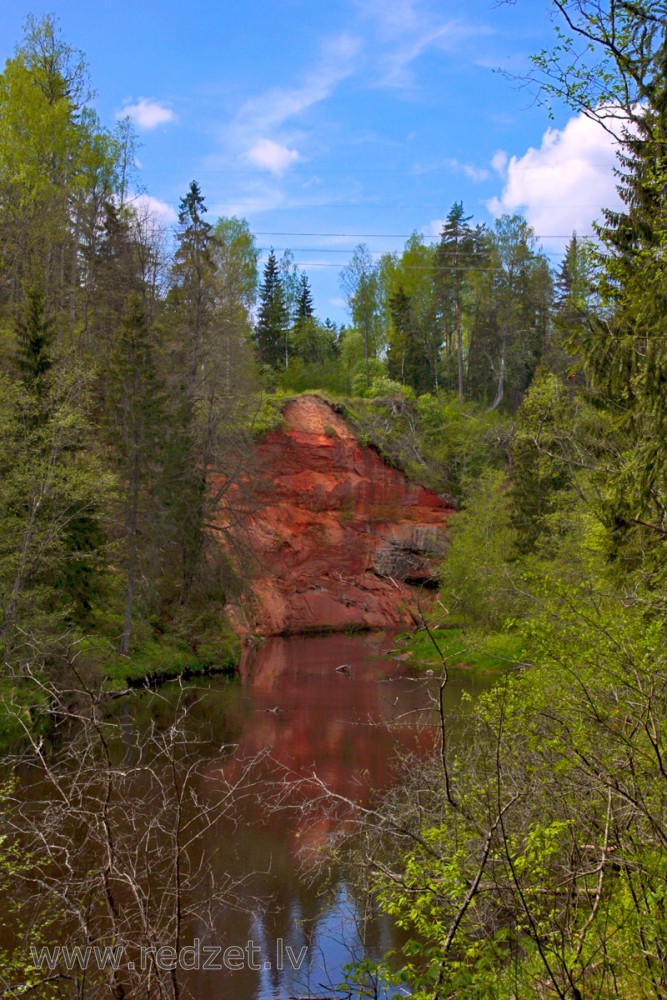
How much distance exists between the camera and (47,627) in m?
17.2

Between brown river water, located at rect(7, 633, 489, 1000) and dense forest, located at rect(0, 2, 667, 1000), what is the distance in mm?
848

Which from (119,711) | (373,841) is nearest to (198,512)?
(119,711)

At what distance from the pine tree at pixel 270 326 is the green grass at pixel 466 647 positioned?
81.1 ft

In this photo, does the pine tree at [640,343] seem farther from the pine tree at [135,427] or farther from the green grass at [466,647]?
the pine tree at [135,427]

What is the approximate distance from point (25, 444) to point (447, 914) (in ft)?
47.3

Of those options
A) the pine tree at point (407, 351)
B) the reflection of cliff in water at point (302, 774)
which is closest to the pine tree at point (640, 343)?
the reflection of cliff in water at point (302, 774)

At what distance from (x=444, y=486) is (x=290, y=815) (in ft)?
110

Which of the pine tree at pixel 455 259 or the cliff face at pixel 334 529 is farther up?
the pine tree at pixel 455 259

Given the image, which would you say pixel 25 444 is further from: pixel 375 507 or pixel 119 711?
pixel 375 507

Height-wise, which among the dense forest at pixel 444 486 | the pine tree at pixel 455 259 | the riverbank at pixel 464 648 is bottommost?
the riverbank at pixel 464 648

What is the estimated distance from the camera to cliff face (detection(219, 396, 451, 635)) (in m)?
42.1

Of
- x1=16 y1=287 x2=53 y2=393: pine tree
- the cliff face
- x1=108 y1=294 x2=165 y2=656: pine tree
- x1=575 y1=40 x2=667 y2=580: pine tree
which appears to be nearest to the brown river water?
x1=575 y1=40 x2=667 y2=580: pine tree

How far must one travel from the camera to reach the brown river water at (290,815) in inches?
347

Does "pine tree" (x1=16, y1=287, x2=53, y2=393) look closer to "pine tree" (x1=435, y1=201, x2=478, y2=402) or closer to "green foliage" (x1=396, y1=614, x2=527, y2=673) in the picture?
"green foliage" (x1=396, y1=614, x2=527, y2=673)
